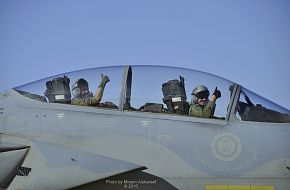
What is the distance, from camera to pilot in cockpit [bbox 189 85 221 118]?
6.96 m

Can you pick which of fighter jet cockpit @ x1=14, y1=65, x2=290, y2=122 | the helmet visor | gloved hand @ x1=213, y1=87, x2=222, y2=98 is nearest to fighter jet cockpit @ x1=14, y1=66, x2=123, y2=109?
fighter jet cockpit @ x1=14, y1=65, x2=290, y2=122

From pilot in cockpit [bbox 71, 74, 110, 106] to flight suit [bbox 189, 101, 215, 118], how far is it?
166 cm

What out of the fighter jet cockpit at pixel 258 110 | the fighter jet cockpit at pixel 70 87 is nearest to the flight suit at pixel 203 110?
the fighter jet cockpit at pixel 258 110

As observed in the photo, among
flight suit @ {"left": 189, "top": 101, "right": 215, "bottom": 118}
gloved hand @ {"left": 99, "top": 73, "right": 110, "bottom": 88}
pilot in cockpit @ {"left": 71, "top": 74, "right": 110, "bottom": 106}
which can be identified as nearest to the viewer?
flight suit @ {"left": 189, "top": 101, "right": 215, "bottom": 118}

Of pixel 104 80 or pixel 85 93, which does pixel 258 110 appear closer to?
pixel 104 80

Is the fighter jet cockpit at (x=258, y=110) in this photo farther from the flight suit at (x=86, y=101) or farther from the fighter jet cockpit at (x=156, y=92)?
the flight suit at (x=86, y=101)

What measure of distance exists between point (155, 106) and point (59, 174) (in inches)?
79.4

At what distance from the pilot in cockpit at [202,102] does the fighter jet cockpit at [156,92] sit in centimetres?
7

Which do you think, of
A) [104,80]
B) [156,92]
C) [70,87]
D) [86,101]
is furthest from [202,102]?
[70,87]

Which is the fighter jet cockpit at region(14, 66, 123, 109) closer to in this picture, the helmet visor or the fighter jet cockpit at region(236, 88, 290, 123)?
the helmet visor

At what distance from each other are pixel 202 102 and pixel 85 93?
7.06 feet

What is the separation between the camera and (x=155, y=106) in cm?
711

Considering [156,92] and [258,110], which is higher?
[156,92]

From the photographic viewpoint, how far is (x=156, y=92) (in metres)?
7.32
